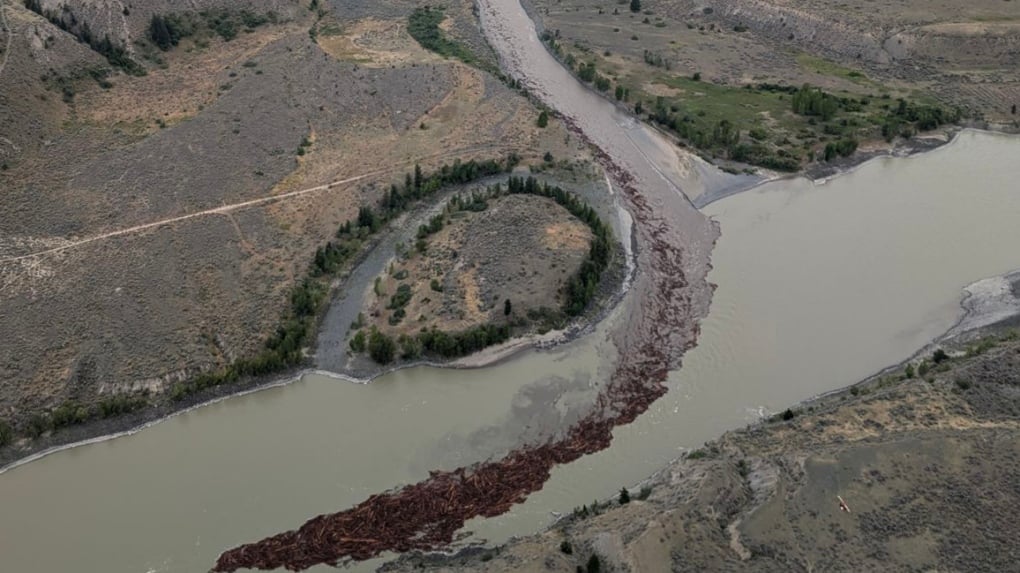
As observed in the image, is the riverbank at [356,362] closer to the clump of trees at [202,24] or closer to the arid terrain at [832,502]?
the arid terrain at [832,502]

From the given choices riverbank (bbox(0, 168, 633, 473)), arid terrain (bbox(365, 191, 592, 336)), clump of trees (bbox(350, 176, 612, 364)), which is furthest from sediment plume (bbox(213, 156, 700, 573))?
arid terrain (bbox(365, 191, 592, 336))

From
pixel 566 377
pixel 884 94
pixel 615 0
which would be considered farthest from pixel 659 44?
Answer: pixel 566 377

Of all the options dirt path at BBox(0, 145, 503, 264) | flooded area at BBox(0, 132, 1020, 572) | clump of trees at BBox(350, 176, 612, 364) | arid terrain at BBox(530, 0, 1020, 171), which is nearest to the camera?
flooded area at BBox(0, 132, 1020, 572)

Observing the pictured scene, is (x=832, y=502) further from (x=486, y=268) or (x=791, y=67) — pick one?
(x=791, y=67)

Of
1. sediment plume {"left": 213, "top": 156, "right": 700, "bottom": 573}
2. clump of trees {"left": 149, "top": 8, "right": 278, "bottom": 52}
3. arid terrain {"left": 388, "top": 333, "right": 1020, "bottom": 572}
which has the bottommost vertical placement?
sediment plume {"left": 213, "top": 156, "right": 700, "bottom": 573}

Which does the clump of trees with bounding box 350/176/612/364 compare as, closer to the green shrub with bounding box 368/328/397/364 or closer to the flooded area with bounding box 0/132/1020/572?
the green shrub with bounding box 368/328/397/364

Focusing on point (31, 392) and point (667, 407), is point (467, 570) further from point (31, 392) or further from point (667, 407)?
point (31, 392)
